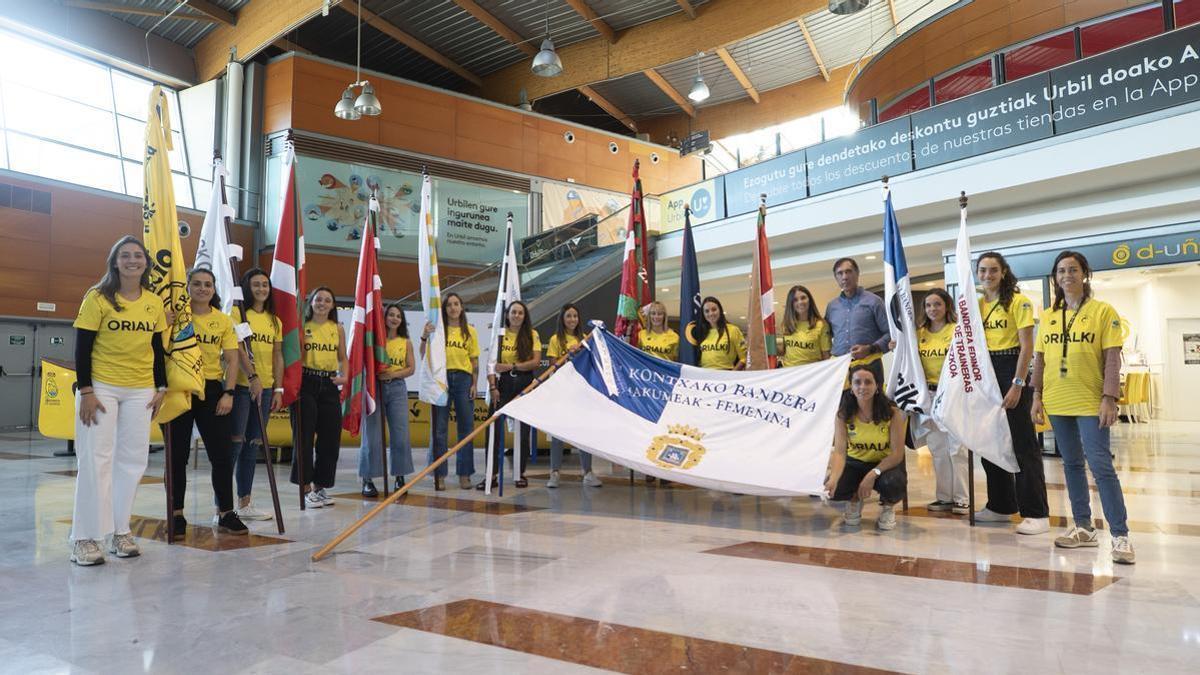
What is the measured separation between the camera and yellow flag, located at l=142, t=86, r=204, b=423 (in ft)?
11.7

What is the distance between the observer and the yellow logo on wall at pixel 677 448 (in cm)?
423

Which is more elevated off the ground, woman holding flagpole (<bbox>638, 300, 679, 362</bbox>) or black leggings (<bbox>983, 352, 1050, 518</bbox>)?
woman holding flagpole (<bbox>638, 300, 679, 362</bbox>)

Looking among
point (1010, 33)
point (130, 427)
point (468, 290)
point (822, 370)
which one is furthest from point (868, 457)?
point (1010, 33)

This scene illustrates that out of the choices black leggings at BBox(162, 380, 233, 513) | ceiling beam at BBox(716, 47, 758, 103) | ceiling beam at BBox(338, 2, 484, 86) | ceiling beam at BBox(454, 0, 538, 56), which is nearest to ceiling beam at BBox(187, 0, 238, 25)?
ceiling beam at BBox(338, 2, 484, 86)

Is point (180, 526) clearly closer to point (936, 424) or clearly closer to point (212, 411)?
point (212, 411)

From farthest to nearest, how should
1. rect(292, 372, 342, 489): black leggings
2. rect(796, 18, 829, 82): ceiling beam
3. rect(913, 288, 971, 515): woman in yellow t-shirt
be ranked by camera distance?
rect(796, 18, 829, 82): ceiling beam → rect(292, 372, 342, 489): black leggings → rect(913, 288, 971, 515): woman in yellow t-shirt

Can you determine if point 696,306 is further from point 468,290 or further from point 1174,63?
point 468,290

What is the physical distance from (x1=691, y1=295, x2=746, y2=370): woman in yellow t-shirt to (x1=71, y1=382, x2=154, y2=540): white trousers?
3846mm

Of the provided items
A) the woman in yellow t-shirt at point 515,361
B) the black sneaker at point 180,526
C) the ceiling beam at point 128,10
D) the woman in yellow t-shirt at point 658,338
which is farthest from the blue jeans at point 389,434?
the ceiling beam at point 128,10

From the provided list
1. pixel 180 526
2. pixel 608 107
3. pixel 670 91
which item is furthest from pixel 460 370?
pixel 608 107

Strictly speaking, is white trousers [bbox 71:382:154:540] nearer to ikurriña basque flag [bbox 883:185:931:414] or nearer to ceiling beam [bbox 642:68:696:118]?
ikurriña basque flag [bbox 883:185:931:414]

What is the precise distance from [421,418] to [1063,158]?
753 cm

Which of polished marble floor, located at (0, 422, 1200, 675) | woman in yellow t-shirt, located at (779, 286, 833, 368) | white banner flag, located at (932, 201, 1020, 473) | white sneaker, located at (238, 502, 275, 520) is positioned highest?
woman in yellow t-shirt, located at (779, 286, 833, 368)

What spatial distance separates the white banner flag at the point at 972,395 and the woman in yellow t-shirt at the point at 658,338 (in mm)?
2269
